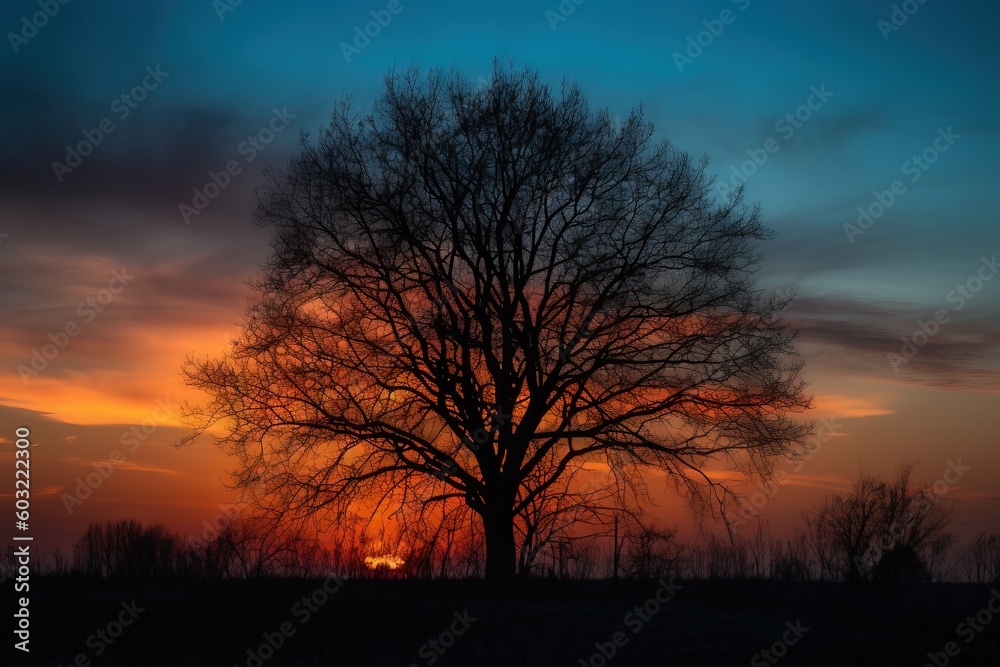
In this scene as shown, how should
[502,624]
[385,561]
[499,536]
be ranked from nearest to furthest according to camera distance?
[502,624] < [499,536] < [385,561]

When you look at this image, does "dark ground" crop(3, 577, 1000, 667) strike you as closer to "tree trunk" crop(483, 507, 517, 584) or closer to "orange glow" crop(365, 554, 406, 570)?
"orange glow" crop(365, 554, 406, 570)

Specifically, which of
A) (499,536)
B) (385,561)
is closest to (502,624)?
(499,536)

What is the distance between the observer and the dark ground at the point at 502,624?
12312 mm

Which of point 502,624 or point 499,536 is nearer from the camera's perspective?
point 502,624

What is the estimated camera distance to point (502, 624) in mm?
14484

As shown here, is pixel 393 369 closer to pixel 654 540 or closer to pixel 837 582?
pixel 654 540

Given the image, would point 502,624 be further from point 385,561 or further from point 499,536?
point 385,561

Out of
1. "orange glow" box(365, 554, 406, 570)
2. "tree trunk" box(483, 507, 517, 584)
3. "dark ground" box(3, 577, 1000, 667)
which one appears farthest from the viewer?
"orange glow" box(365, 554, 406, 570)

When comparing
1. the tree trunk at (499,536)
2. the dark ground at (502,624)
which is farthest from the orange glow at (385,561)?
the tree trunk at (499,536)

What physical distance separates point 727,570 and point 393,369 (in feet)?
25.4

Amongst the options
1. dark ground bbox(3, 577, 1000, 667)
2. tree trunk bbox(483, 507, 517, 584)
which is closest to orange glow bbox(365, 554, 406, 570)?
dark ground bbox(3, 577, 1000, 667)

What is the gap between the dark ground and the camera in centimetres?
1231

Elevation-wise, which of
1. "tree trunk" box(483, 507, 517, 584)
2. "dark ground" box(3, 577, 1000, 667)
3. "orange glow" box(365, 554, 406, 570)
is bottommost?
"dark ground" box(3, 577, 1000, 667)

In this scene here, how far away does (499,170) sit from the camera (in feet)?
63.6
